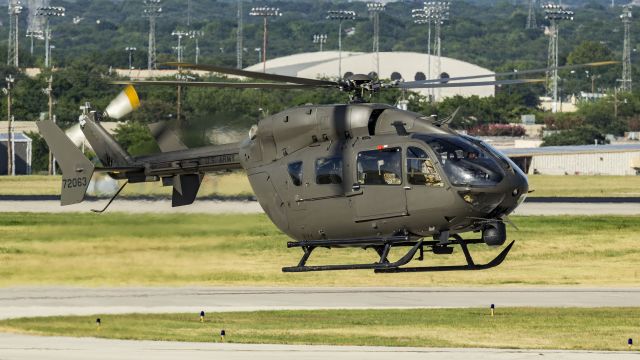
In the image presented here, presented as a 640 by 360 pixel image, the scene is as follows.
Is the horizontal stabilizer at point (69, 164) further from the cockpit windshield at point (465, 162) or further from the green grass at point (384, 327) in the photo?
the cockpit windshield at point (465, 162)

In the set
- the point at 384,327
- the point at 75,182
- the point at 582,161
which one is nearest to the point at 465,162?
the point at 75,182

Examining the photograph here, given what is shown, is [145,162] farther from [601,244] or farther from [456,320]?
[601,244]

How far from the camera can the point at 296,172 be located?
28891 millimetres

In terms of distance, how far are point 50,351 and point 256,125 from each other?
435 inches

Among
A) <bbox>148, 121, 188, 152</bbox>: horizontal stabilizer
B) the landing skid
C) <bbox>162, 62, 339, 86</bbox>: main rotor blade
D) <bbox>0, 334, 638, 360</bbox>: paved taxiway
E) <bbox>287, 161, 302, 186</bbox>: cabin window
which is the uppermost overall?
<bbox>162, 62, 339, 86</bbox>: main rotor blade

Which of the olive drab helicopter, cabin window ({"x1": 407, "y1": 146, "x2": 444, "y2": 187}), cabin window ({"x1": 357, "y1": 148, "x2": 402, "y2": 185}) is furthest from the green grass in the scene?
cabin window ({"x1": 407, "y1": 146, "x2": 444, "y2": 187})

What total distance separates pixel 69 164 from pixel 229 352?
791 centimetres

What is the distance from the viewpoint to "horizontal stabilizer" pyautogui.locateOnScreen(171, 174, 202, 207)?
1280 inches

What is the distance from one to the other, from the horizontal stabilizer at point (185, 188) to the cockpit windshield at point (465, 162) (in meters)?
7.90

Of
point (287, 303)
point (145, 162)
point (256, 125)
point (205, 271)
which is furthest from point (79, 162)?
point (205, 271)

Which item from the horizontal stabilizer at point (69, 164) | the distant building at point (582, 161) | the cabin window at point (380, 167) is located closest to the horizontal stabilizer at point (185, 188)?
the horizontal stabilizer at point (69, 164)

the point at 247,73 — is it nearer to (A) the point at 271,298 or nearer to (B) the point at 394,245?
(B) the point at 394,245

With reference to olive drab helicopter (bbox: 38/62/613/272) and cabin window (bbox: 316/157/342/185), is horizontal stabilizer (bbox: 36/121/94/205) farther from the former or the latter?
cabin window (bbox: 316/157/342/185)

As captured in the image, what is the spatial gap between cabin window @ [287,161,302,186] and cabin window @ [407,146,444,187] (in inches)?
114
